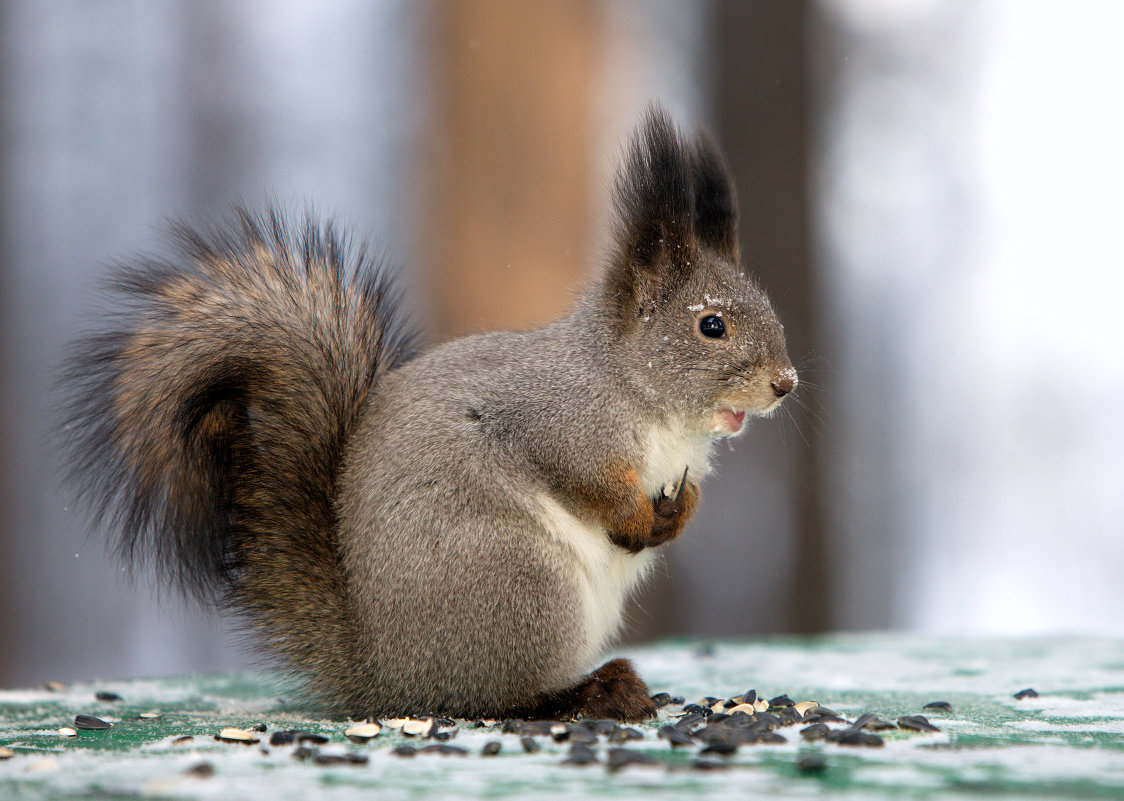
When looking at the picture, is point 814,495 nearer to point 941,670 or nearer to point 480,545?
point 941,670

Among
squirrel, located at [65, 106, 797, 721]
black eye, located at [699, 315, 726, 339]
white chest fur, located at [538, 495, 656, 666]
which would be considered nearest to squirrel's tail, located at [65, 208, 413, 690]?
squirrel, located at [65, 106, 797, 721]

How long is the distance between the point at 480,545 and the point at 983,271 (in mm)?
4041

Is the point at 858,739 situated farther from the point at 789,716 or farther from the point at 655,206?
the point at 655,206

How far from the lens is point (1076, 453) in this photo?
17.3ft

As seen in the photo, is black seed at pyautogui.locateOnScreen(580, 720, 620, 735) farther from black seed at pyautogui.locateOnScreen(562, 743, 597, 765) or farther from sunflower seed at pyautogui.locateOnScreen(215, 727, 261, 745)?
sunflower seed at pyautogui.locateOnScreen(215, 727, 261, 745)

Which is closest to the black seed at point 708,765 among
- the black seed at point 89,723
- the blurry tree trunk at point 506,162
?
the black seed at point 89,723

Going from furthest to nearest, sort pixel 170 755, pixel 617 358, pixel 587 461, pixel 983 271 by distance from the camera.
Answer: pixel 983 271
pixel 617 358
pixel 587 461
pixel 170 755

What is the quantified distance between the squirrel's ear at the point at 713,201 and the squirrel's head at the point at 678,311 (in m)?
0.07

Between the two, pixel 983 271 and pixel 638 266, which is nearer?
pixel 638 266

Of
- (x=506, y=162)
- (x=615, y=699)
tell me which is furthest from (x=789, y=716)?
(x=506, y=162)

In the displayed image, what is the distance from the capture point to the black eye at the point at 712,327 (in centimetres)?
188

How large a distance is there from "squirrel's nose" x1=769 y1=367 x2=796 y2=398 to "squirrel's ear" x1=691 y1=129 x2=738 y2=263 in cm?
30

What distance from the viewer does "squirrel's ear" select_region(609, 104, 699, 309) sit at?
1858mm

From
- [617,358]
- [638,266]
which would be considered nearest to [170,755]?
[617,358]
